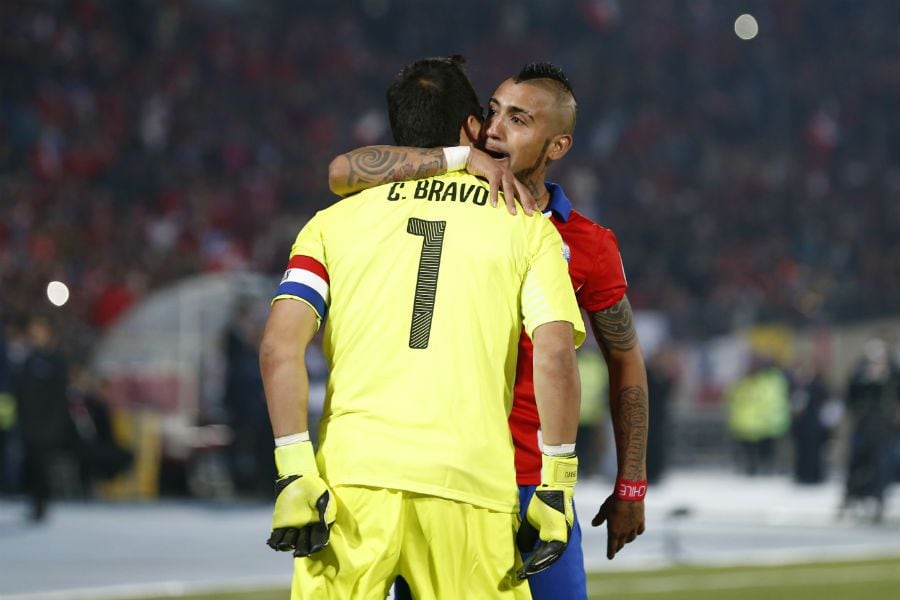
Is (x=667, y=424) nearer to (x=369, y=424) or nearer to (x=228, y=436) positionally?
(x=228, y=436)

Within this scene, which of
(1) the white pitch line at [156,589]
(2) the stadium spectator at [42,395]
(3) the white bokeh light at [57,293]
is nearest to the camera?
(1) the white pitch line at [156,589]

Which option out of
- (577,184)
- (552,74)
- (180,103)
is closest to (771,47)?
(577,184)

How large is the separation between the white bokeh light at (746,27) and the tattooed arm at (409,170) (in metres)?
33.3

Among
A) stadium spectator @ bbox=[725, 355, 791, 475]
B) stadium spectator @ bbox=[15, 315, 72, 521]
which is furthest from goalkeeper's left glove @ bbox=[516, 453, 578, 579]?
stadium spectator @ bbox=[725, 355, 791, 475]

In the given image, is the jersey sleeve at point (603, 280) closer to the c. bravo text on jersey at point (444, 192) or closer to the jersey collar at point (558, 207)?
the jersey collar at point (558, 207)

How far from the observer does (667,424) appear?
21.0m

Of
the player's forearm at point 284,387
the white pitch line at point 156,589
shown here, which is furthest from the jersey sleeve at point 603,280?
the white pitch line at point 156,589

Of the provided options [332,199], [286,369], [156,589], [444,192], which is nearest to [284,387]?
[286,369]

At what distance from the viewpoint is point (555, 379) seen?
348 centimetres

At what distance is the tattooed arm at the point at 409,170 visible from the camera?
3629 mm

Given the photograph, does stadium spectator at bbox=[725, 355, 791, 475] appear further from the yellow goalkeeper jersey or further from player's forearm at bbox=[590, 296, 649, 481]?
the yellow goalkeeper jersey

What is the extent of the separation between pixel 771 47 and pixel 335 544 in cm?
3357

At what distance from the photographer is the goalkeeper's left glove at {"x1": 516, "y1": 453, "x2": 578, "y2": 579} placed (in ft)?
11.4

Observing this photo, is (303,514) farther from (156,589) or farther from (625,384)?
(156,589)
